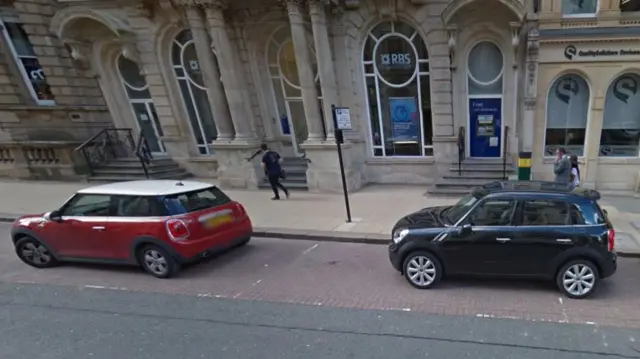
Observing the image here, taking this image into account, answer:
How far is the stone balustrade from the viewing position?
12258 mm

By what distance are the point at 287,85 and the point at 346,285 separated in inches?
336

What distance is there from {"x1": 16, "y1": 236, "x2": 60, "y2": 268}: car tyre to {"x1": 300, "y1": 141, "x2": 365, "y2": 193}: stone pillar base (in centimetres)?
641

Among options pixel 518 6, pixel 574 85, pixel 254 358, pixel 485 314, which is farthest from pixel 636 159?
pixel 254 358

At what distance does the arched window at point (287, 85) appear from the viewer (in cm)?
1101

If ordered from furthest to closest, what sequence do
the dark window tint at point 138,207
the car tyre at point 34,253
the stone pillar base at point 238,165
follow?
the stone pillar base at point 238,165 → the car tyre at point 34,253 → the dark window tint at point 138,207

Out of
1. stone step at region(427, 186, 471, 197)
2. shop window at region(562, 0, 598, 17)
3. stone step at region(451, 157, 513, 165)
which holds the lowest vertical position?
stone step at region(427, 186, 471, 197)

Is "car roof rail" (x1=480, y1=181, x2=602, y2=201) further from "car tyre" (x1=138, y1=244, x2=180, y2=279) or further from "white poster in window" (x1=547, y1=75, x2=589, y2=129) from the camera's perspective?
"white poster in window" (x1=547, y1=75, x2=589, y2=129)

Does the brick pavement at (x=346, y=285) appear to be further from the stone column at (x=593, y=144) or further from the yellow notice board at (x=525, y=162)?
the stone column at (x=593, y=144)

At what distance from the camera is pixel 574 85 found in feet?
29.6

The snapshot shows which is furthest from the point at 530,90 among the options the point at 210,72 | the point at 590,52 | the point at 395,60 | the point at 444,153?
the point at 210,72

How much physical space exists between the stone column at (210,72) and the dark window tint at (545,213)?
29.5 ft

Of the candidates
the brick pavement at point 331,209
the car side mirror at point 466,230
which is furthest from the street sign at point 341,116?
the car side mirror at point 466,230

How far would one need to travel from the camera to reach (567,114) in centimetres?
927

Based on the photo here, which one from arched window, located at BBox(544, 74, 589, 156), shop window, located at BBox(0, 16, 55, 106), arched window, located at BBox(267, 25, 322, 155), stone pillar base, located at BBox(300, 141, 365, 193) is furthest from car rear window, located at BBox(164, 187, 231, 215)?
shop window, located at BBox(0, 16, 55, 106)
